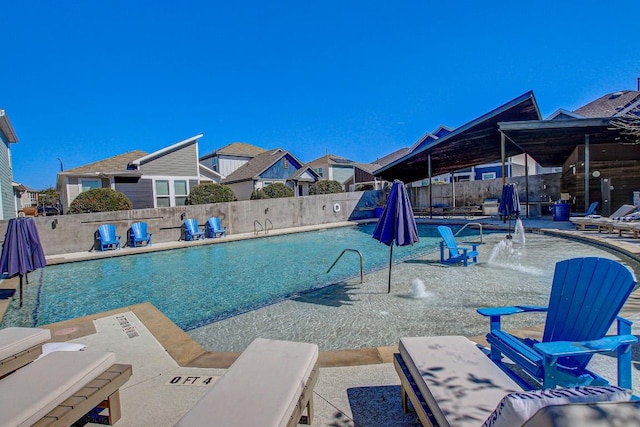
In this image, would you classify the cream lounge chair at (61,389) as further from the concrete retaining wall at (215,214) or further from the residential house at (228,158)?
the residential house at (228,158)

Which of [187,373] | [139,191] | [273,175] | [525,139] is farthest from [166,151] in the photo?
[525,139]

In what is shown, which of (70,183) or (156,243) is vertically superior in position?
(70,183)

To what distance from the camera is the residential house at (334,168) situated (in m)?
37.7

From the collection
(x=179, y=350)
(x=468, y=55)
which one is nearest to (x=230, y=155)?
(x=468, y=55)

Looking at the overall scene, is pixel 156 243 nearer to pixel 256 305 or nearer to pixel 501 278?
pixel 256 305

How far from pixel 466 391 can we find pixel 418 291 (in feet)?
13.2

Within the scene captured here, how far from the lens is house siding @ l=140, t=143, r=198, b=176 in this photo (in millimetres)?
18797

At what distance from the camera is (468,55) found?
49.7 feet

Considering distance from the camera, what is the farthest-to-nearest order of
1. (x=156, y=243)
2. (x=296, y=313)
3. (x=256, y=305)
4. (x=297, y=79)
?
1. (x=297, y=79)
2. (x=156, y=243)
3. (x=256, y=305)
4. (x=296, y=313)

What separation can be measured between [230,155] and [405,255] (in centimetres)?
2628

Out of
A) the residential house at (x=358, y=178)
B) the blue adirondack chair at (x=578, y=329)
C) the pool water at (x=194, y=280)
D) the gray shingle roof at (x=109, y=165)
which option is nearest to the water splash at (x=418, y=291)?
the pool water at (x=194, y=280)

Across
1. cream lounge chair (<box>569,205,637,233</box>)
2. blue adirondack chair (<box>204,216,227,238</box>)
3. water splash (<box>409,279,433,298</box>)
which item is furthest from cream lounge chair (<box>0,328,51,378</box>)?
cream lounge chair (<box>569,205,637,233</box>)

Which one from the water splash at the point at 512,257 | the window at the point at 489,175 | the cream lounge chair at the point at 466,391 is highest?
the window at the point at 489,175

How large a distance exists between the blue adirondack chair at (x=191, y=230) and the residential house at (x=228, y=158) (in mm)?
18162
